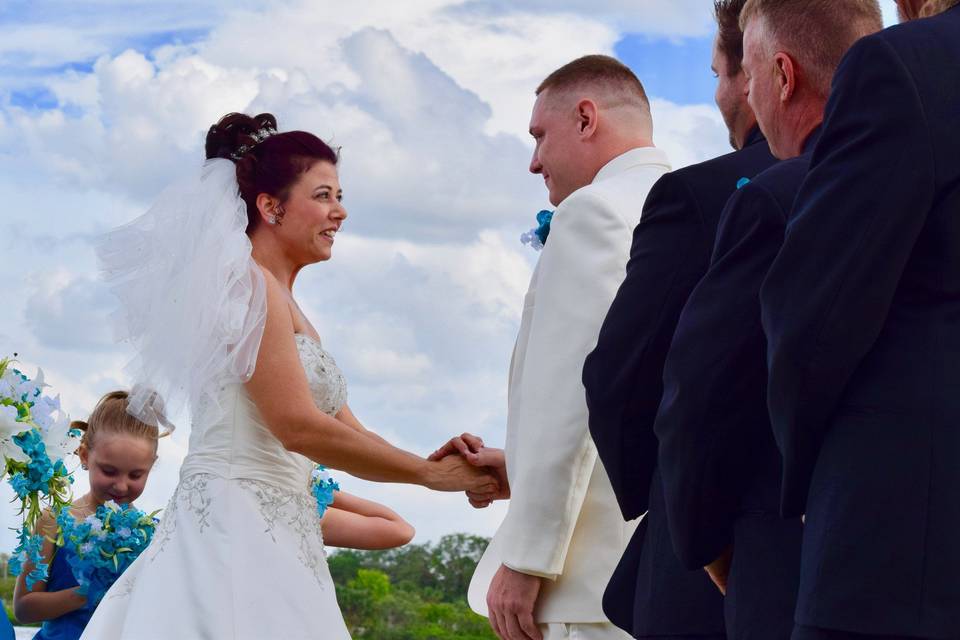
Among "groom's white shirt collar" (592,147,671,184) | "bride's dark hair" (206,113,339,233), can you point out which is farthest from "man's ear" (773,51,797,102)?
"bride's dark hair" (206,113,339,233)

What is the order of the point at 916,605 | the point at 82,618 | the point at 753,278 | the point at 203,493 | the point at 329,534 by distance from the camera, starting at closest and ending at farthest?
the point at 916,605
the point at 753,278
the point at 203,493
the point at 329,534
the point at 82,618

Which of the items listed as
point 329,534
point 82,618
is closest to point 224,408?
point 329,534

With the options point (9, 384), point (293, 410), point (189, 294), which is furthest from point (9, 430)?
point (293, 410)

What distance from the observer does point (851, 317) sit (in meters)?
2.36

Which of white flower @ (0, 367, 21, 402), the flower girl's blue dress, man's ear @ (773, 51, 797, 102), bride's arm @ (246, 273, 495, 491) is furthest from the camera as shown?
the flower girl's blue dress

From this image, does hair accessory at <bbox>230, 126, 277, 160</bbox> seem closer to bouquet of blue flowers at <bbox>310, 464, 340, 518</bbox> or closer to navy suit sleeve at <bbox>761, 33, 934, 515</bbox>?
bouquet of blue flowers at <bbox>310, 464, 340, 518</bbox>

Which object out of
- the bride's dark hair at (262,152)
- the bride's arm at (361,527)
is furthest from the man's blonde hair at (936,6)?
the bride's arm at (361,527)

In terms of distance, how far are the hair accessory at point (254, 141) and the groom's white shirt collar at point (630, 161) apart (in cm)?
171

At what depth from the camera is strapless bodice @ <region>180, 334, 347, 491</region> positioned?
15.8ft

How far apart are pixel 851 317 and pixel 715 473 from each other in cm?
55

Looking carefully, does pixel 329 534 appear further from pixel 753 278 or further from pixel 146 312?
pixel 753 278

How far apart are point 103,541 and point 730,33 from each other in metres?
3.55

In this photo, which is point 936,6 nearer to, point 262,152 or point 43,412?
point 262,152

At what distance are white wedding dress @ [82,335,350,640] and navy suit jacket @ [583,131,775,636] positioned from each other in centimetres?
170
